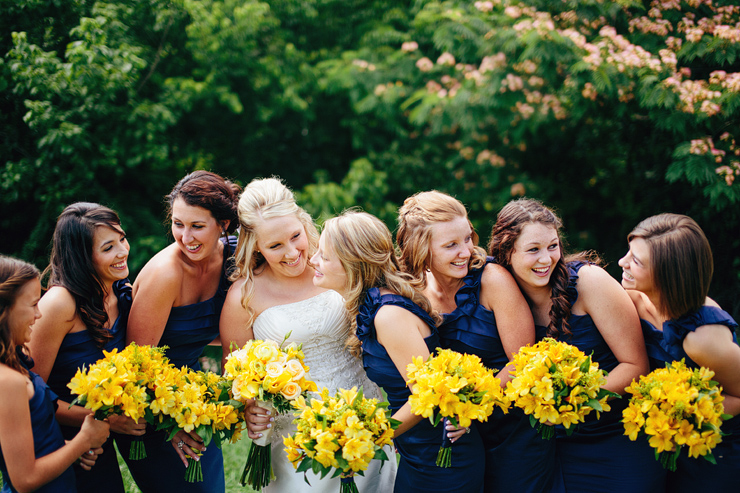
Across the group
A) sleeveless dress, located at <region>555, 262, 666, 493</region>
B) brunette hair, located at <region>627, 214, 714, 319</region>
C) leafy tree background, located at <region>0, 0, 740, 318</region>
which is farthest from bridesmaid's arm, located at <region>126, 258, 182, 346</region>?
leafy tree background, located at <region>0, 0, 740, 318</region>

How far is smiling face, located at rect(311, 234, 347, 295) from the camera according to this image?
3.54 m

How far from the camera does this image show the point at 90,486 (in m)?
3.53

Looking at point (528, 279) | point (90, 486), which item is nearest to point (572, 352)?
point (528, 279)

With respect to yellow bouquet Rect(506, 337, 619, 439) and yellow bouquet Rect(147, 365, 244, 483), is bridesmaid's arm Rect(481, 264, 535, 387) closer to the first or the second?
yellow bouquet Rect(506, 337, 619, 439)

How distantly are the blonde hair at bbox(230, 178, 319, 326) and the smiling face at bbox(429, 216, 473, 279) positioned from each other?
1.02m

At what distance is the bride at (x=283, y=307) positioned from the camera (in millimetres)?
3723

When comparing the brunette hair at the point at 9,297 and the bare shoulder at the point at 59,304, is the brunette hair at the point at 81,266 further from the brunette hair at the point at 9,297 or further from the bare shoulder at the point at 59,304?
the brunette hair at the point at 9,297

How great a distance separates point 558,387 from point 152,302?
2638 mm

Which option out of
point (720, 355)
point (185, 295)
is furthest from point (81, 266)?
point (720, 355)

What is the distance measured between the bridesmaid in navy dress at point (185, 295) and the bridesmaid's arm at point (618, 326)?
→ 2540mm

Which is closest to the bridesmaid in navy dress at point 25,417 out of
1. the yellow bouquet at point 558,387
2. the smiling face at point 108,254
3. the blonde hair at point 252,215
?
the smiling face at point 108,254

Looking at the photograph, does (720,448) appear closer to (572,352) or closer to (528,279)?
(572,352)

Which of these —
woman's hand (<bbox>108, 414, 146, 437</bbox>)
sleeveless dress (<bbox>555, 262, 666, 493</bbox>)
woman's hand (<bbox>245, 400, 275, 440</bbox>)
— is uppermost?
woman's hand (<bbox>108, 414, 146, 437</bbox>)

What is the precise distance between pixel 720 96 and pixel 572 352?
4481 mm
